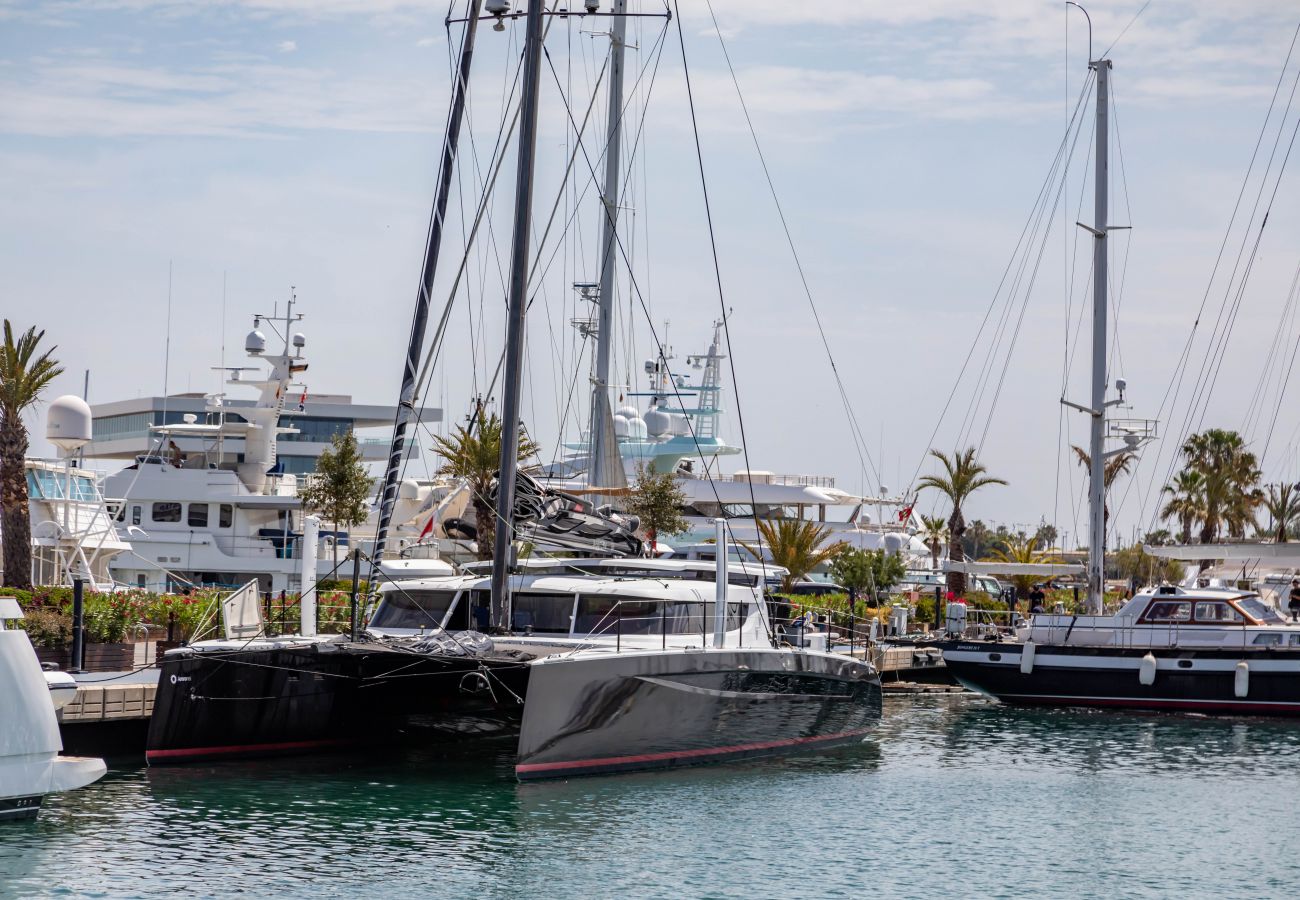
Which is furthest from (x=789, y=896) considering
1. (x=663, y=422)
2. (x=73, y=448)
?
(x=663, y=422)

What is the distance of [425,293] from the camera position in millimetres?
23688

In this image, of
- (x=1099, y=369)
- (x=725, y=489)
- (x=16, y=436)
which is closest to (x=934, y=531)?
(x=725, y=489)

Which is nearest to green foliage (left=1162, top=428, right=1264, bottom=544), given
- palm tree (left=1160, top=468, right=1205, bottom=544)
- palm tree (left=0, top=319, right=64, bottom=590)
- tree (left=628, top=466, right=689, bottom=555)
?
palm tree (left=1160, top=468, right=1205, bottom=544)

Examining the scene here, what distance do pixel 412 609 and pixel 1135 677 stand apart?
1555 centimetres

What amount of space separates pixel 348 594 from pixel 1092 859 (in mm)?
13864

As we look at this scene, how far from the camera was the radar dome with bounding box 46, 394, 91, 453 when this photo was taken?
93.8 feet

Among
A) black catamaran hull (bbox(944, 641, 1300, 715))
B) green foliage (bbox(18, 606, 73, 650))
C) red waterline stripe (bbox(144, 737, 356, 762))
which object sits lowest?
red waterline stripe (bbox(144, 737, 356, 762))

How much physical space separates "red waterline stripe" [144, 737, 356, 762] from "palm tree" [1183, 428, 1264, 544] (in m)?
53.1

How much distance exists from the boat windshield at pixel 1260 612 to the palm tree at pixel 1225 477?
37.4 meters

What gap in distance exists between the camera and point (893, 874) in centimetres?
1483

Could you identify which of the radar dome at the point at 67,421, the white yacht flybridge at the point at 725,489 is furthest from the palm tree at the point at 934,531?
the radar dome at the point at 67,421

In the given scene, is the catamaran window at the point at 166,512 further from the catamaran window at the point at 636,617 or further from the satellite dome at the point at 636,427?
the satellite dome at the point at 636,427

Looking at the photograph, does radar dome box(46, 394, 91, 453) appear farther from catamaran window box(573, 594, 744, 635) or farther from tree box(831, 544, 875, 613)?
tree box(831, 544, 875, 613)

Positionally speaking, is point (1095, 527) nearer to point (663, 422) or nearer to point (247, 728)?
point (247, 728)
